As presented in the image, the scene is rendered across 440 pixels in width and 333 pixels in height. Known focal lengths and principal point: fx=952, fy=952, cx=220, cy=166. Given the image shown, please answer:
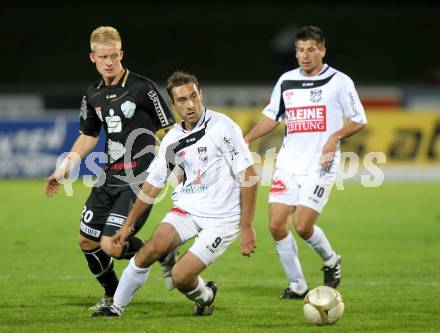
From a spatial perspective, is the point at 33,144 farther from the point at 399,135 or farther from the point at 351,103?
the point at 351,103

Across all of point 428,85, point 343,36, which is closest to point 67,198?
point 428,85

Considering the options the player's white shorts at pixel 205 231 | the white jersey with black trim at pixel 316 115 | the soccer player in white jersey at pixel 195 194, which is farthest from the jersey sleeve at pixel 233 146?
the white jersey with black trim at pixel 316 115

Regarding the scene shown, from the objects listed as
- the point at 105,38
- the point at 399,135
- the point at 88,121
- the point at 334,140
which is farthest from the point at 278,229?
the point at 399,135

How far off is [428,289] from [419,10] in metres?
31.4

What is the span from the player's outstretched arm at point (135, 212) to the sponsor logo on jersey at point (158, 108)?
2.90 ft

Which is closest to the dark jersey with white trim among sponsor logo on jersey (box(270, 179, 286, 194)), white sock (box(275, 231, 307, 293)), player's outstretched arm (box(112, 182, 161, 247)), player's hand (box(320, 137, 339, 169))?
player's outstretched arm (box(112, 182, 161, 247))

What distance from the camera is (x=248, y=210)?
7.17 metres

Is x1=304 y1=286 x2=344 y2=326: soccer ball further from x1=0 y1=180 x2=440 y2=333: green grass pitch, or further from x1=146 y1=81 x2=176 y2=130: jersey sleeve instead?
x1=146 y1=81 x2=176 y2=130: jersey sleeve

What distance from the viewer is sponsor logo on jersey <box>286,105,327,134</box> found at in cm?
877

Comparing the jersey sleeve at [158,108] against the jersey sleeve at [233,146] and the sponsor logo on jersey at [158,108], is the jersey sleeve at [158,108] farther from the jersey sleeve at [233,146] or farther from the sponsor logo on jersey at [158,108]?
the jersey sleeve at [233,146]

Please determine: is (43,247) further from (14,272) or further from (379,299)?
(379,299)

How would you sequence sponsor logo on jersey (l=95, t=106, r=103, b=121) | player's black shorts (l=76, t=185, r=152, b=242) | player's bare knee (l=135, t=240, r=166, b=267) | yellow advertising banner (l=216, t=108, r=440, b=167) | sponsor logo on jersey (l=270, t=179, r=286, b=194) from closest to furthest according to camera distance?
1. player's bare knee (l=135, t=240, r=166, b=267)
2. player's black shorts (l=76, t=185, r=152, b=242)
3. sponsor logo on jersey (l=95, t=106, r=103, b=121)
4. sponsor logo on jersey (l=270, t=179, r=286, b=194)
5. yellow advertising banner (l=216, t=108, r=440, b=167)

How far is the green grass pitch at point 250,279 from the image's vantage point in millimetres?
7355

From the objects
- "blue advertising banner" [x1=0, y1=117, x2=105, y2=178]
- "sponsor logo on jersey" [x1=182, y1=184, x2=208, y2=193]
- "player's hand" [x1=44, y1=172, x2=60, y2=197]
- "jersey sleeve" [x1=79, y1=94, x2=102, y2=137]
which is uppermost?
"jersey sleeve" [x1=79, y1=94, x2=102, y2=137]
